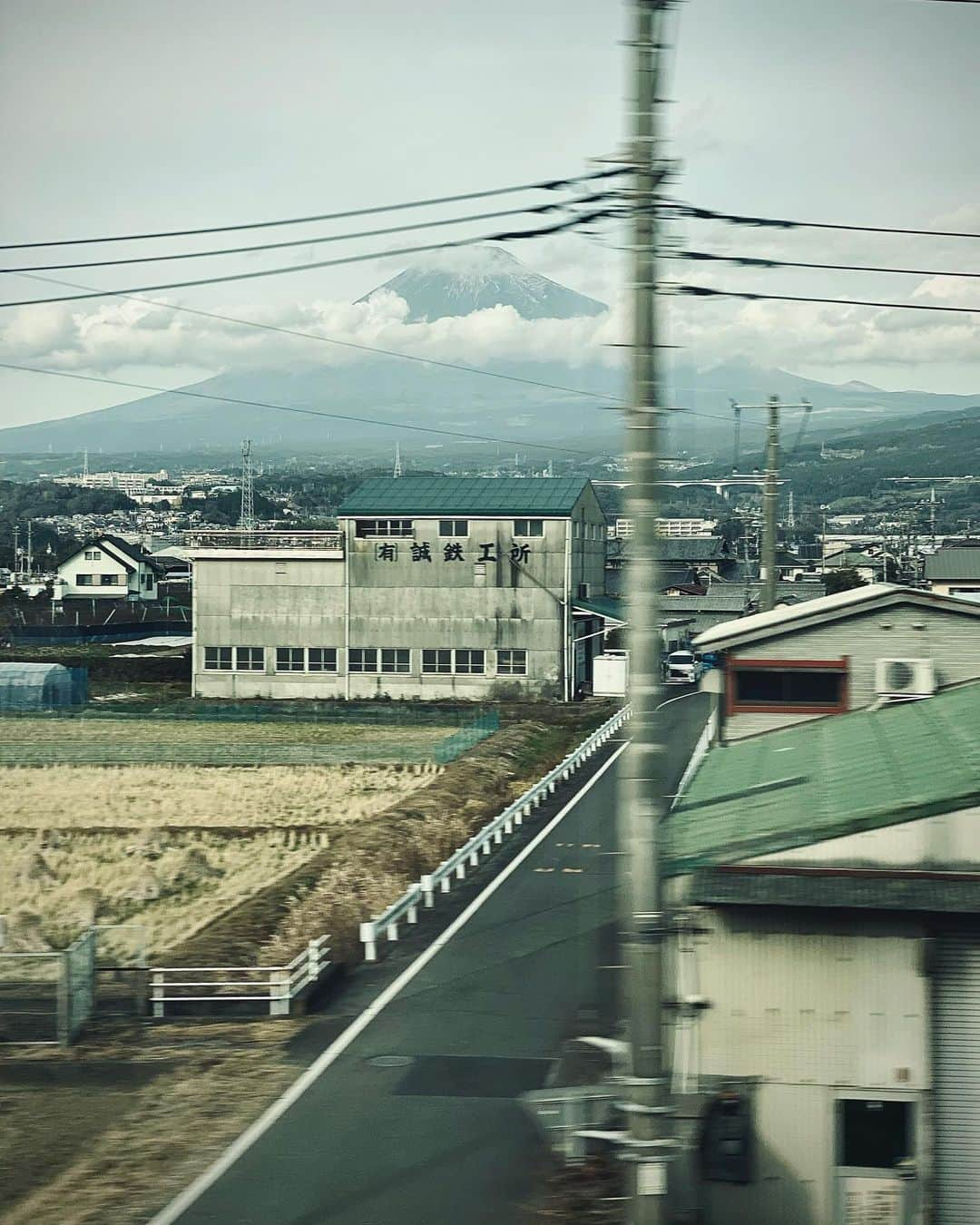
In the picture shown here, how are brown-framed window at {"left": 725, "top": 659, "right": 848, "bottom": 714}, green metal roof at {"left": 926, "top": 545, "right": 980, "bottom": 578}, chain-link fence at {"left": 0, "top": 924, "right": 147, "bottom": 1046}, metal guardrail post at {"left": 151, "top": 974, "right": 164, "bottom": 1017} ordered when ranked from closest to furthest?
Answer: chain-link fence at {"left": 0, "top": 924, "right": 147, "bottom": 1046} < metal guardrail post at {"left": 151, "top": 974, "right": 164, "bottom": 1017} < brown-framed window at {"left": 725, "top": 659, "right": 848, "bottom": 714} < green metal roof at {"left": 926, "top": 545, "right": 980, "bottom": 578}

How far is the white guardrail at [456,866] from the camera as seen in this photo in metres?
14.4

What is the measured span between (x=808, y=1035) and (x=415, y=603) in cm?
3466

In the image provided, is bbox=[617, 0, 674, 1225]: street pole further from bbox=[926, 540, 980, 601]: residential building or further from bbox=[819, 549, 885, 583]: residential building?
bbox=[819, 549, 885, 583]: residential building

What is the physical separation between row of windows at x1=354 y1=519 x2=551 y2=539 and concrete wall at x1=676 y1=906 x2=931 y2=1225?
34164mm

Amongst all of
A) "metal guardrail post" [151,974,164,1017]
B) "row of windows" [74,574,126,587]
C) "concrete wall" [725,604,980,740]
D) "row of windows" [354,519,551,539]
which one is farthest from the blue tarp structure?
"row of windows" [74,574,126,587]

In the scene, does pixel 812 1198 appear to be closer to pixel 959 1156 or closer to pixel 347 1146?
pixel 959 1156

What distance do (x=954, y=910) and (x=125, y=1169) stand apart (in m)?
5.58

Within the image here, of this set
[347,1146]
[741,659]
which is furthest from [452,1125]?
[741,659]

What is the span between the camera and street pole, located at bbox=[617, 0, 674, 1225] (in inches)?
Result: 205

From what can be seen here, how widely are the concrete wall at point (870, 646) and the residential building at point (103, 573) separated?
2674 inches

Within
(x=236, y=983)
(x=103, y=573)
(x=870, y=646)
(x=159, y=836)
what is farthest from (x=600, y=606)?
(x=103, y=573)

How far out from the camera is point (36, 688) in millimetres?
41062

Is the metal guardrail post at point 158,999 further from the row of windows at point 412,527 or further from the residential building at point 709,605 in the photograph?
the residential building at point 709,605

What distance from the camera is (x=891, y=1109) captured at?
758 cm
